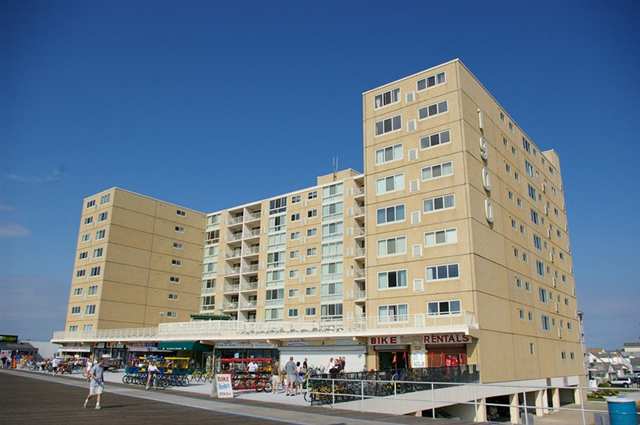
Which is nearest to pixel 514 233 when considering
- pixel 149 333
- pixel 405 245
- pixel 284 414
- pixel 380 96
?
pixel 405 245

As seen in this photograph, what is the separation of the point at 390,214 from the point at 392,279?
17.8ft

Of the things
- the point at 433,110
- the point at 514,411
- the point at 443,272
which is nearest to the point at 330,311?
the point at 443,272

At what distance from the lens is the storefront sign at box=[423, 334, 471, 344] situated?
35.2m

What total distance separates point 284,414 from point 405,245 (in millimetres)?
23957

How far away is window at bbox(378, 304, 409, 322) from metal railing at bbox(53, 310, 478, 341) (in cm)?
38

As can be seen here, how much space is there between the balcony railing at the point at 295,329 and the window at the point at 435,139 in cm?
1361

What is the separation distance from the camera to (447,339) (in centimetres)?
3562

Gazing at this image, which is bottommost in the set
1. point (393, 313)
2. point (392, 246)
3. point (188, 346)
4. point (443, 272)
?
point (188, 346)

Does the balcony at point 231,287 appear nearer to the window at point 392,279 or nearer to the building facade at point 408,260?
the building facade at point 408,260

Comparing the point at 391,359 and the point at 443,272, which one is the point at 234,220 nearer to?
the point at 391,359

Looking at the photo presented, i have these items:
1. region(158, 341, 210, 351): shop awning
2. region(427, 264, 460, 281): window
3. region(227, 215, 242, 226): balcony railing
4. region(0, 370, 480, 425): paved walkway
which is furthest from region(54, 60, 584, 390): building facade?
region(0, 370, 480, 425): paved walkway

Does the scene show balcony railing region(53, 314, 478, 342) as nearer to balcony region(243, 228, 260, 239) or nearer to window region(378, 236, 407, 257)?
window region(378, 236, 407, 257)

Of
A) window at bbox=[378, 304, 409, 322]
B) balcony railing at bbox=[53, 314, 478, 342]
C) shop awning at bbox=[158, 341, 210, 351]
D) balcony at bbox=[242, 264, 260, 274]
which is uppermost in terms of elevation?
balcony at bbox=[242, 264, 260, 274]

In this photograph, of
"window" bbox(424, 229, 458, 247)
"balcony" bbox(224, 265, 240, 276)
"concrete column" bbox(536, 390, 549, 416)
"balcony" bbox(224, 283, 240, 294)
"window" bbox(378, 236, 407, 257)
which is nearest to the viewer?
"window" bbox(424, 229, 458, 247)
